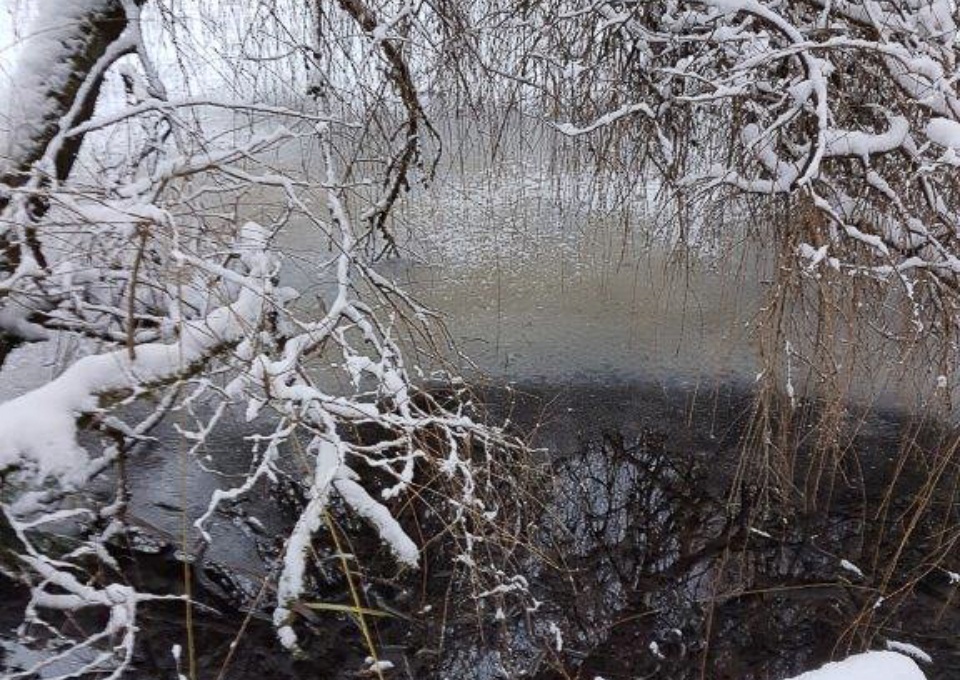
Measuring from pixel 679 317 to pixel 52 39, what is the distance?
3314mm

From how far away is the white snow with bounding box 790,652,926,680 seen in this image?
3.52 ft

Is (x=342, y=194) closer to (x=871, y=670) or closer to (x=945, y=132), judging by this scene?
(x=945, y=132)

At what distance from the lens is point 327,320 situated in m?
2.45

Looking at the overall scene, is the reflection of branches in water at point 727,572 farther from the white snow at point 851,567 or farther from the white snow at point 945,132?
the white snow at point 945,132

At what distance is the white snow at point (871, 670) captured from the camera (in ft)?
3.52

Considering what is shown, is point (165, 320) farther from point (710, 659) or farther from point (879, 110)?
point (879, 110)

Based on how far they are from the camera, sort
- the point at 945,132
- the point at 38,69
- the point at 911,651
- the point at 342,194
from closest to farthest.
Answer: the point at 945,132, the point at 38,69, the point at 911,651, the point at 342,194

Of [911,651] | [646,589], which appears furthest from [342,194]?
[911,651]

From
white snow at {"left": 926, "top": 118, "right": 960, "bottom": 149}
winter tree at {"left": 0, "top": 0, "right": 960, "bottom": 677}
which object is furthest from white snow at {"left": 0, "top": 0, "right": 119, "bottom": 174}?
white snow at {"left": 926, "top": 118, "right": 960, "bottom": 149}

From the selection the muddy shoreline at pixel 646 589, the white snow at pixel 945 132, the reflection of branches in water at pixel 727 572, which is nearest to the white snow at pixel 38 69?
the muddy shoreline at pixel 646 589

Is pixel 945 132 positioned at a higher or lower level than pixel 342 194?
higher

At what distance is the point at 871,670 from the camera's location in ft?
3.56

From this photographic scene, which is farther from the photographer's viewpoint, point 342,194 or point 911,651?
point 342,194

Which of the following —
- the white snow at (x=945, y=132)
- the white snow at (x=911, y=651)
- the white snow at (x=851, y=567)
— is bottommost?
the white snow at (x=911, y=651)
